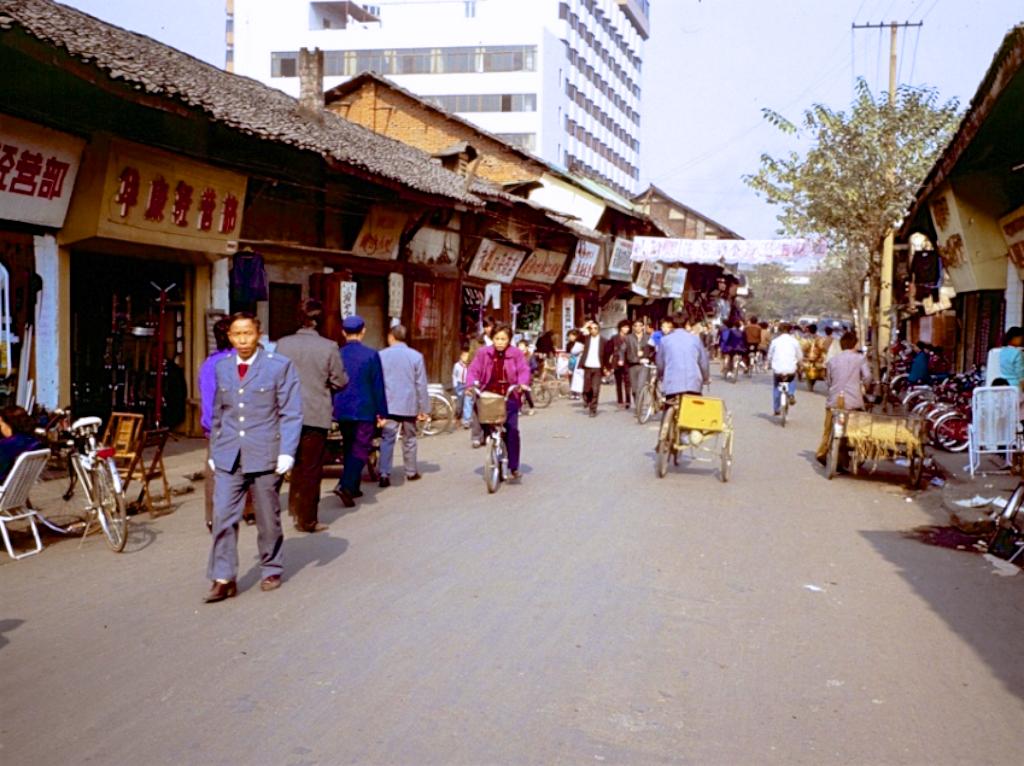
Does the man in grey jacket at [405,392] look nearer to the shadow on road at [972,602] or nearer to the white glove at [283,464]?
the white glove at [283,464]

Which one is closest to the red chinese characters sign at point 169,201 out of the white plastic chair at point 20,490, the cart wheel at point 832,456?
the white plastic chair at point 20,490

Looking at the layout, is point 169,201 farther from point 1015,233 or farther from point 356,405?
point 1015,233

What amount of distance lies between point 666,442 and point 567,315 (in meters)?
24.7

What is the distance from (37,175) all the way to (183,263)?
144 inches

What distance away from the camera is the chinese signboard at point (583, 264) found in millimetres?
33812

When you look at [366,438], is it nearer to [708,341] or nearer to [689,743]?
[689,743]

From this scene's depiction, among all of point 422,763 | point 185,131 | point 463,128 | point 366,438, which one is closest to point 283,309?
point 185,131

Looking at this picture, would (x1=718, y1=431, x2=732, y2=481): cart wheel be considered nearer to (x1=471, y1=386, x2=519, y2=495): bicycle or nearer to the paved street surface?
the paved street surface

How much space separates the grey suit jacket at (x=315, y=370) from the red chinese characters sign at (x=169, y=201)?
4.70 m

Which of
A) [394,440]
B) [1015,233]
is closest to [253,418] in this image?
[394,440]

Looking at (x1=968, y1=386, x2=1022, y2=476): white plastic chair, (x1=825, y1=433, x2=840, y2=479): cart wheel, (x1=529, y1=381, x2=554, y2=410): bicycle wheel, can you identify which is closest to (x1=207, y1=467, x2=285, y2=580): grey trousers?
(x1=825, y1=433, x2=840, y2=479): cart wheel

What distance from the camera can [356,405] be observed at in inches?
391

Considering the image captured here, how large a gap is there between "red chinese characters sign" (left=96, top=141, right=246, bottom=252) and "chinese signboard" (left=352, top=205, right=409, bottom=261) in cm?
404

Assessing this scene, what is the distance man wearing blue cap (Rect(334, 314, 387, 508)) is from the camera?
391 inches
